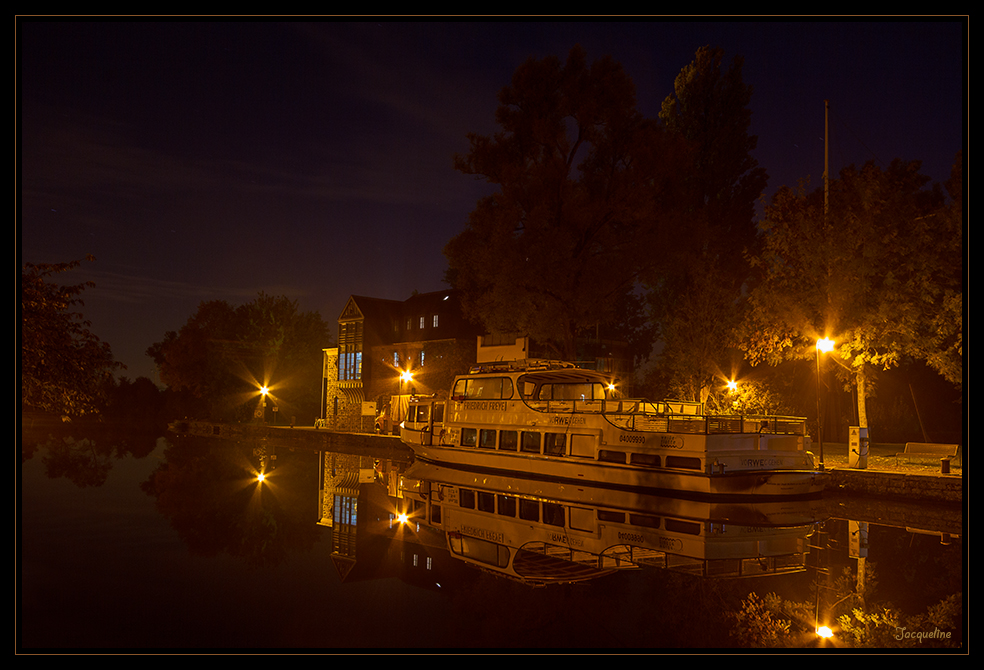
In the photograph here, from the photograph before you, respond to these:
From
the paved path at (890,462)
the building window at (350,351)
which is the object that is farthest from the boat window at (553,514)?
the building window at (350,351)

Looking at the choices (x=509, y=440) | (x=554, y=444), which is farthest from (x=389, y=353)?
(x=554, y=444)

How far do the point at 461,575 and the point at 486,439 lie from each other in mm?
14245

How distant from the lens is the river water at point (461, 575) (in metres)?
7.94

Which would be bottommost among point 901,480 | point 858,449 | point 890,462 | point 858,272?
point 901,480

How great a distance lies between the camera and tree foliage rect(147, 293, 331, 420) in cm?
6206

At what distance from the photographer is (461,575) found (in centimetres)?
1087

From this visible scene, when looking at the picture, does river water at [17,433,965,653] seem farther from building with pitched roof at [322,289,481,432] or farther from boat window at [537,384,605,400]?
building with pitched roof at [322,289,481,432]

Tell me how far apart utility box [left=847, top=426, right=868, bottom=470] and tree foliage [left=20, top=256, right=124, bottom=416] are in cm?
2029

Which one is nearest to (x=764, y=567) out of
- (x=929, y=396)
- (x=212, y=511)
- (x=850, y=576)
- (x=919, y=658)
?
(x=850, y=576)

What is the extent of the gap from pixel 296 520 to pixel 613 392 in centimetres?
1326

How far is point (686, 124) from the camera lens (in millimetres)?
38062

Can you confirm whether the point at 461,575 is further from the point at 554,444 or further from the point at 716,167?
the point at 716,167

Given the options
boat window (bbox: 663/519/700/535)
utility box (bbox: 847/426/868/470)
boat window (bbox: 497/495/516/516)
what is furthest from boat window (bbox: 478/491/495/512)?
utility box (bbox: 847/426/868/470)

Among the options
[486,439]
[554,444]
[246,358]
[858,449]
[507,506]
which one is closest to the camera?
[507,506]
